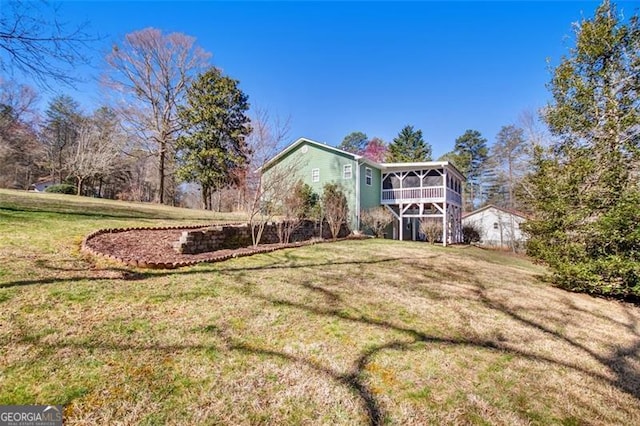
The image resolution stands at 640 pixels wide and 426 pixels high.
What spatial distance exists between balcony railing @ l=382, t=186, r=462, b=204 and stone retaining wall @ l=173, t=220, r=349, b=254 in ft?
25.4

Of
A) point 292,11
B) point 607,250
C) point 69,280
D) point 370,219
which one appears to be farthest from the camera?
point 370,219

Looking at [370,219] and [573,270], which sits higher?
[370,219]

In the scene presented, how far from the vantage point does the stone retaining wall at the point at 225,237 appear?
6803 mm

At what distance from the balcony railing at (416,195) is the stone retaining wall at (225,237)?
7742 millimetres

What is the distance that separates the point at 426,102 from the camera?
19.2m

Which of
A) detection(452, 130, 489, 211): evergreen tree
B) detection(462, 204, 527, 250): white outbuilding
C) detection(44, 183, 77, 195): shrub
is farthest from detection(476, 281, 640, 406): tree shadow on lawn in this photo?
detection(452, 130, 489, 211): evergreen tree

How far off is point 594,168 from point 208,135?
21309 mm

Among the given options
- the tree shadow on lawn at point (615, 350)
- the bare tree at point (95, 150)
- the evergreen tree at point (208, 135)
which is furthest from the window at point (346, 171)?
the bare tree at point (95, 150)

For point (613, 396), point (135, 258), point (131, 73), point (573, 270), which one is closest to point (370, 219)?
point (573, 270)

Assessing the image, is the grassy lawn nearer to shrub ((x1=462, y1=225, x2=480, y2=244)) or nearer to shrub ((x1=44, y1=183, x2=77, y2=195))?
shrub ((x1=462, y1=225, x2=480, y2=244))

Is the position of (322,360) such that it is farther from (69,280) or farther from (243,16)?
(243,16)

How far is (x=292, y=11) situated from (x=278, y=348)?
12247mm

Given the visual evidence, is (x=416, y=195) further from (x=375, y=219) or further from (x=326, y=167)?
(x=326, y=167)

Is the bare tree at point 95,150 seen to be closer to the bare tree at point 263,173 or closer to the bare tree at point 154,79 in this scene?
the bare tree at point 154,79
